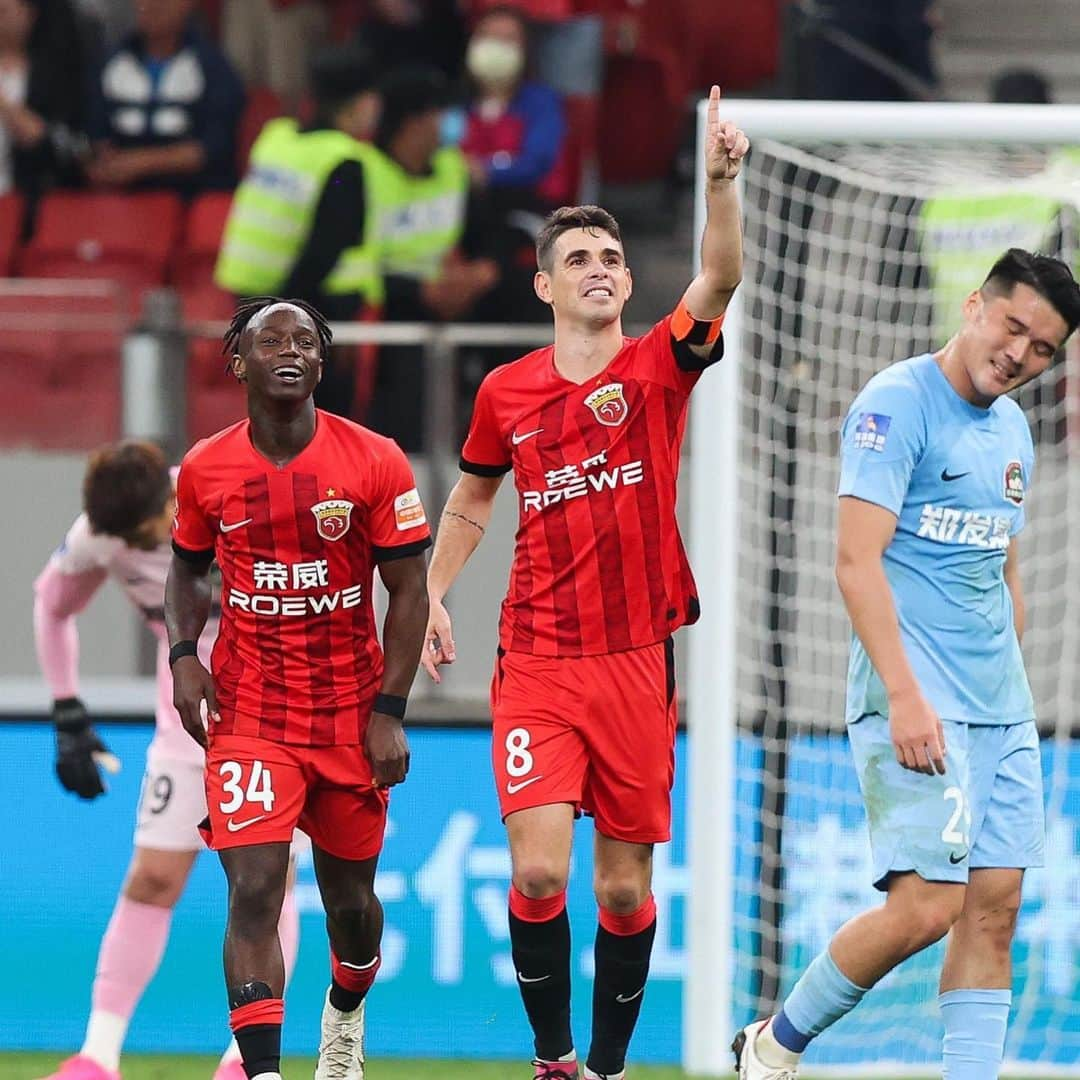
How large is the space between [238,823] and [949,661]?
5.43 ft

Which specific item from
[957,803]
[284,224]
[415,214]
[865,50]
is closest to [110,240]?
[284,224]

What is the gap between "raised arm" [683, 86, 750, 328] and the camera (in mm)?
4914

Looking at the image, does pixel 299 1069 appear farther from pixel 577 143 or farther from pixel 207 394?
pixel 577 143

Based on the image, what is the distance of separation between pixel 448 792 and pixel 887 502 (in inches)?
106

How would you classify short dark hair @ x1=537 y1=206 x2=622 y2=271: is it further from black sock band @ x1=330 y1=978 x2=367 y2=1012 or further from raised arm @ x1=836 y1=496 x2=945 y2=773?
black sock band @ x1=330 y1=978 x2=367 y2=1012

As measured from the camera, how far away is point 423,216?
8859mm

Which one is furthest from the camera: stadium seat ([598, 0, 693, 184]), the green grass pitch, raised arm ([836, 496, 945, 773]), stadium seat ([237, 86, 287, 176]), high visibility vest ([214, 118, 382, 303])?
stadium seat ([598, 0, 693, 184])

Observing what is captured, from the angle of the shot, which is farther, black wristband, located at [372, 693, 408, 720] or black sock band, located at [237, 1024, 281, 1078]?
black wristband, located at [372, 693, 408, 720]

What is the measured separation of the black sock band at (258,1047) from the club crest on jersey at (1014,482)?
204cm

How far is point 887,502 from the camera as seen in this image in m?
4.90

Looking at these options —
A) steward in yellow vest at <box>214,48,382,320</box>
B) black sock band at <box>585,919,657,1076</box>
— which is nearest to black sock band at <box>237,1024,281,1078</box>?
black sock band at <box>585,919,657,1076</box>

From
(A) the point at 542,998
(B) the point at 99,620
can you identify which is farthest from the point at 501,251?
(A) the point at 542,998

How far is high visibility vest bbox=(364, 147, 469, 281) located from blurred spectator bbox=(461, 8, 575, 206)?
51cm

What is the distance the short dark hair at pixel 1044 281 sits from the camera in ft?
16.1
